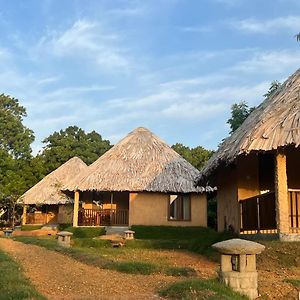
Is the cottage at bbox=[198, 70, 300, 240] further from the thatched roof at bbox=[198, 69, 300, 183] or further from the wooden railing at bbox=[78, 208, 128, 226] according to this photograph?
the wooden railing at bbox=[78, 208, 128, 226]

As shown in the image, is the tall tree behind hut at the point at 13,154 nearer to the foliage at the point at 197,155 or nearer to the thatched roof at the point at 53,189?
the thatched roof at the point at 53,189

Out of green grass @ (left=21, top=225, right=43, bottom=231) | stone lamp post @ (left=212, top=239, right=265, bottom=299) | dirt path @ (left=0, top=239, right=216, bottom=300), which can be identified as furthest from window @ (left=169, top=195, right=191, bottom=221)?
stone lamp post @ (left=212, top=239, right=265, bottom=299)

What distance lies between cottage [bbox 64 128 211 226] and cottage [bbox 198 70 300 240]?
962cm

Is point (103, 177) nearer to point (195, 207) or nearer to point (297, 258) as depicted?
point (195, 207)

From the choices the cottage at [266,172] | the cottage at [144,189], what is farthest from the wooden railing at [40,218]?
the cottage at [266,172]

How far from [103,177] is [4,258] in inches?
625

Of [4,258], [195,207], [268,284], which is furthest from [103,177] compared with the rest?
[268,284]

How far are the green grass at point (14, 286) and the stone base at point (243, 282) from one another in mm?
3190

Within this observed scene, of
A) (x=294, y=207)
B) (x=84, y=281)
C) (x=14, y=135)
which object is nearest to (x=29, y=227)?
(x=14, y=135)

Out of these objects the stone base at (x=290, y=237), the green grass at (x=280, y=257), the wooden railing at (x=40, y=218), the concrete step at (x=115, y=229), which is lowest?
the green grass at (x=280, y=257)

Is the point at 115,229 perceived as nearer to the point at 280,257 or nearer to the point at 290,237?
the point at 290,237

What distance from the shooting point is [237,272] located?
321 inches

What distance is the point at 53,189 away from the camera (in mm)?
38500

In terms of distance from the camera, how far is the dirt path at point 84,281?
7961 mm
